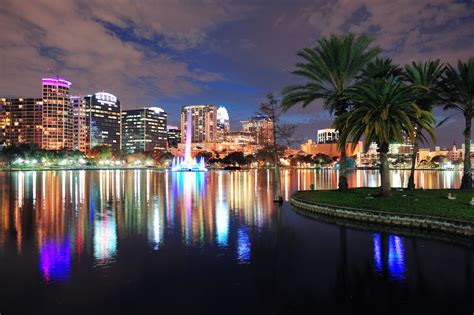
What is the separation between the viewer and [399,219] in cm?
2128

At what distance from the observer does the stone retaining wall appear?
18609 millimetres

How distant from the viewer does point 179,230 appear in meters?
20.4

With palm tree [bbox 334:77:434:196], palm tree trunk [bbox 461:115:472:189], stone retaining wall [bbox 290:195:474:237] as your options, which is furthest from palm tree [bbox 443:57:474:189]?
stone retaining wall [bbox 290:195:474:237]

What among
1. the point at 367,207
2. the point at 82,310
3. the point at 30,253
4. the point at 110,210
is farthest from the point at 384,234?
the point at 110,210

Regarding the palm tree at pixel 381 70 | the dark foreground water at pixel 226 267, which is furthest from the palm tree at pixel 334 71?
the dark foreground water at pixel 226 267

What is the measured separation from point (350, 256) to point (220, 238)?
628cm

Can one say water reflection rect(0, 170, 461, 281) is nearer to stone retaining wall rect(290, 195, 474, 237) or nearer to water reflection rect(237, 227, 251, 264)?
water reflection rect(237, 227, 251, 264)

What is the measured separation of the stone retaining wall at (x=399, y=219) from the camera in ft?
61.1

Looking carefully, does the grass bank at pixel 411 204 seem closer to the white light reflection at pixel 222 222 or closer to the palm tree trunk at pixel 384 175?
the palm tree trunk at pixel 384 175

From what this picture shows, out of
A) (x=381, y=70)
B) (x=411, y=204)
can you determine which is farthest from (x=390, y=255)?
(x=381, y=70)

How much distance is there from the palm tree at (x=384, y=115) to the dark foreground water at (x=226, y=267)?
7137 mm

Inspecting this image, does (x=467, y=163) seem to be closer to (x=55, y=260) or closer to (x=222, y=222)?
(x=222, y=222)

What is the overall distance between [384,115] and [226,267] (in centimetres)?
1650

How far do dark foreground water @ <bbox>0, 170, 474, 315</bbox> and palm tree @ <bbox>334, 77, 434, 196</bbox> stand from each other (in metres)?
7.14
